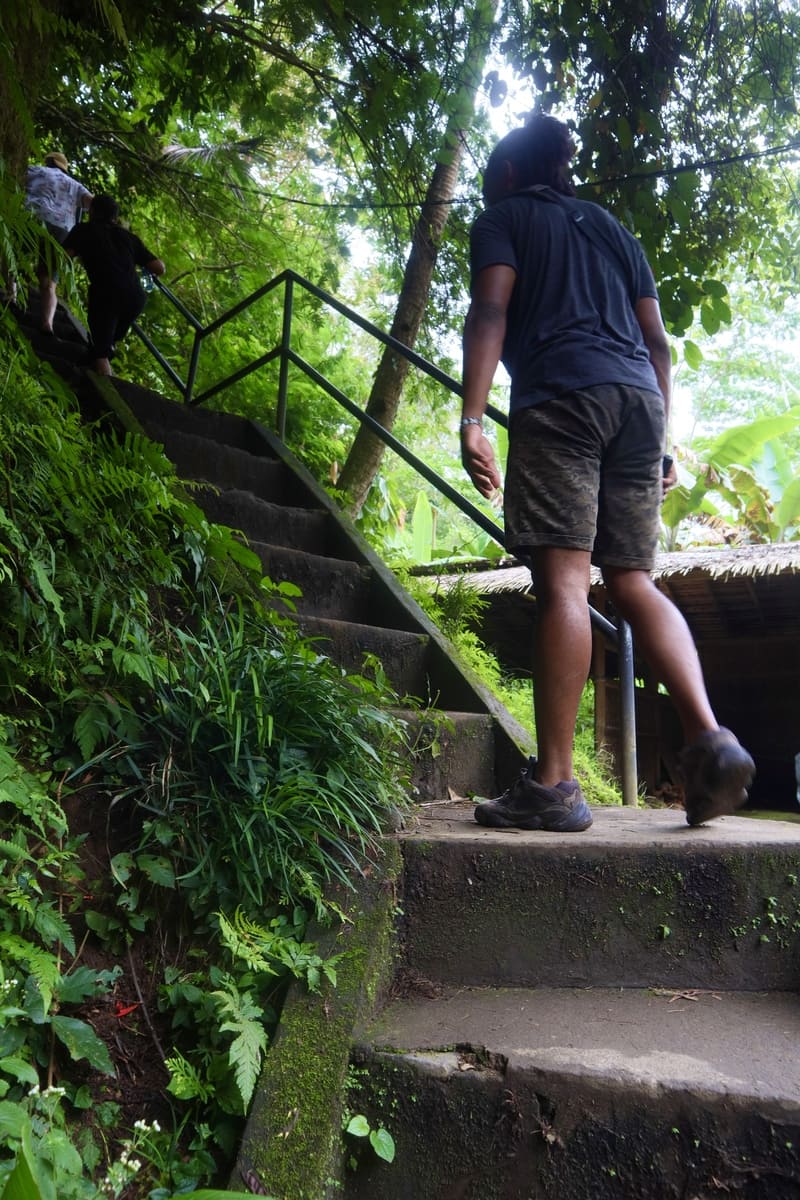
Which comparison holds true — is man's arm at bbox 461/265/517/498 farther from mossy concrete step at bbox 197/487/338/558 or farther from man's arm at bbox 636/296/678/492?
mossy concrete step at bbox 197/487/338/558

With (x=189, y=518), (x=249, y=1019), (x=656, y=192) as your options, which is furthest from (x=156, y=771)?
(x=656, y=192)

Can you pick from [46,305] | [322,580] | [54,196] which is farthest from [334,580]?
[54,196]

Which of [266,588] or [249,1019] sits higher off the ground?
[266,588]

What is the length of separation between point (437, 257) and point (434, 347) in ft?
2.58

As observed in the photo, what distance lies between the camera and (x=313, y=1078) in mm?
1436

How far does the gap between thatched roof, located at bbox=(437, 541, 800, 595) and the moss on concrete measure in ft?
17.6

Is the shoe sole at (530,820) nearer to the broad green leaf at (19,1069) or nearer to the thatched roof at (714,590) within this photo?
the broad green leaf at (19,1069)

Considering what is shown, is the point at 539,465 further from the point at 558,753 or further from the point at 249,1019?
the point at 249,1019

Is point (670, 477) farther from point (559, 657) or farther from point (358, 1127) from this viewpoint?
point (358, 1127)

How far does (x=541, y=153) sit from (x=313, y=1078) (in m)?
2.44

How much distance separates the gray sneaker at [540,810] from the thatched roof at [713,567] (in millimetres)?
4933

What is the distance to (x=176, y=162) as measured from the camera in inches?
282

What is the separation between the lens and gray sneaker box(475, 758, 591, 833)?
6.49ft

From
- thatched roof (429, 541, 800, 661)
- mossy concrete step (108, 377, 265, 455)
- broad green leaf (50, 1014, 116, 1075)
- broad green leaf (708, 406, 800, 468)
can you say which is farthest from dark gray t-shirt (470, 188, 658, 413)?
broad green leaf (708, 406, 800, 468)
